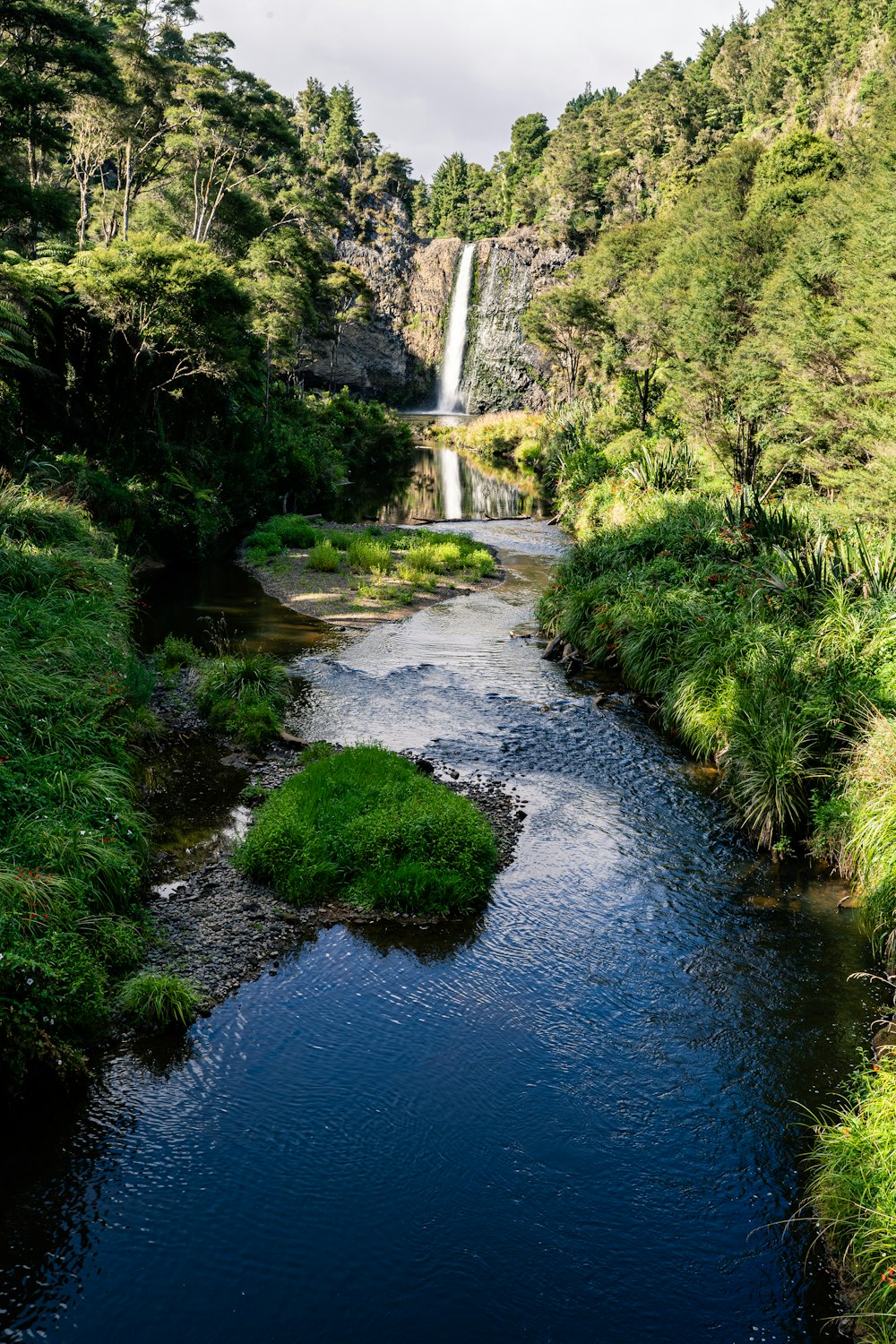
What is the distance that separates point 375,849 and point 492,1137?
3.89 meters

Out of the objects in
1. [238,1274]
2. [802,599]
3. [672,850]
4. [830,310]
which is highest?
[830,310]

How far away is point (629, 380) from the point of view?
42188 millimetres

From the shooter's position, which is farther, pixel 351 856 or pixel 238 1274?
pixel 351 856

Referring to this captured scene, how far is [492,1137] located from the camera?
23.6ft

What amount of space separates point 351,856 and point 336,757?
2.06 meters

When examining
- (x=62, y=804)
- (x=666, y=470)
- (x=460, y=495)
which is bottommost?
(x=62, y=804)

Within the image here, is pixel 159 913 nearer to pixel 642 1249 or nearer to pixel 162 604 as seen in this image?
pixel 642 1249

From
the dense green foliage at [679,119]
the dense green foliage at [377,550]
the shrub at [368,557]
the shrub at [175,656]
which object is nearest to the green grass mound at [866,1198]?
the shrub at [175,656]

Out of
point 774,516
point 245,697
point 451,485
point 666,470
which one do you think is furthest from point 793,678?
point 451,485

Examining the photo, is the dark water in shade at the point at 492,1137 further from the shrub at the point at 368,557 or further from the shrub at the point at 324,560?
the shrub at the point at 324,560

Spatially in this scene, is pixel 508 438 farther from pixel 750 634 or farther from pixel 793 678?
pixel 793 678

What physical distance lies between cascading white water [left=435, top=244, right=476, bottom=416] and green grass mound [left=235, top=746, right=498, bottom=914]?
8157 centimetres

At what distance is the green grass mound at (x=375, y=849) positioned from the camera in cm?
1027

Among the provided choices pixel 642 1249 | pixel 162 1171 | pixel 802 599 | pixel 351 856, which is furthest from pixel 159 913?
pixel 802 599
